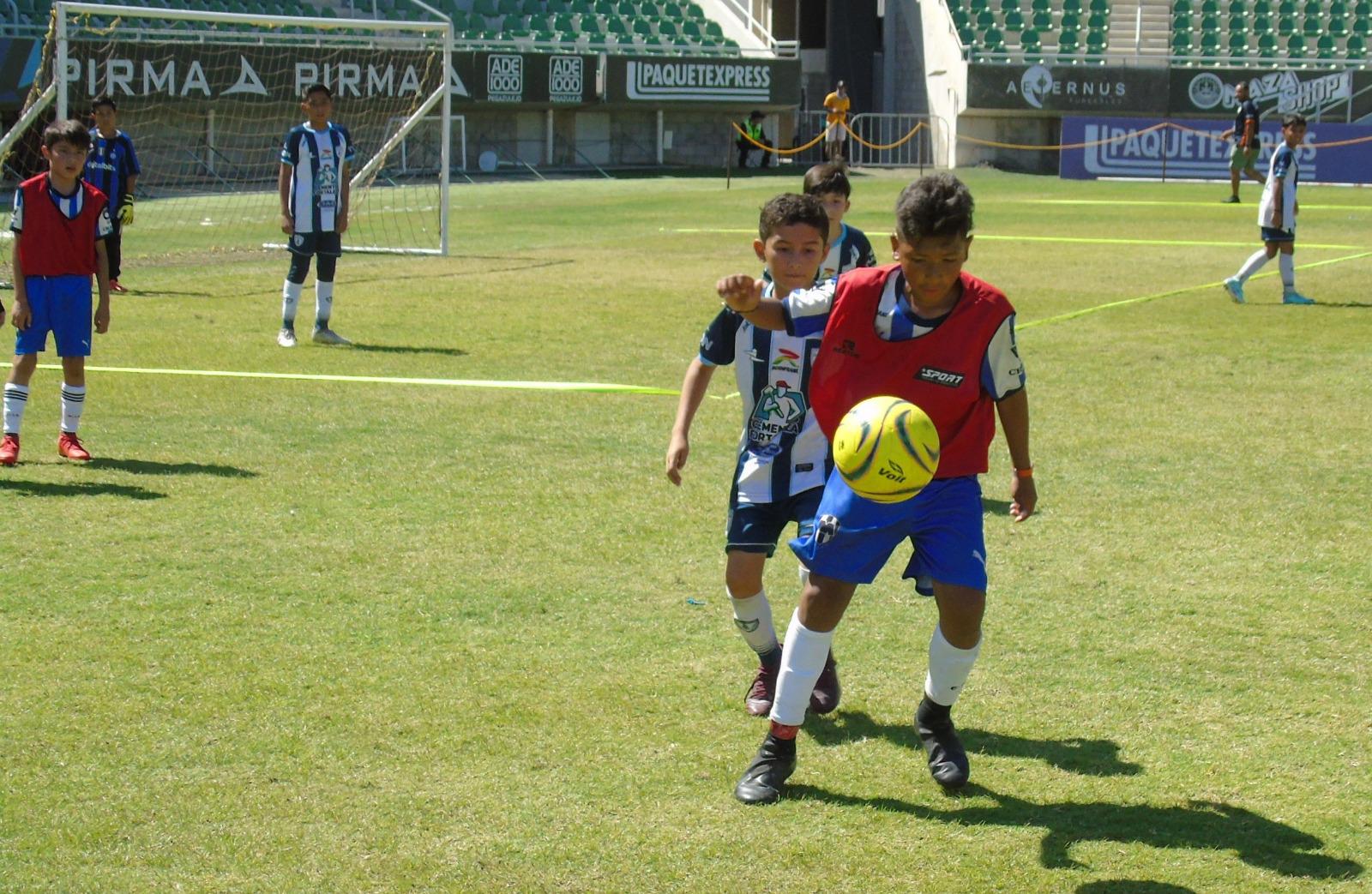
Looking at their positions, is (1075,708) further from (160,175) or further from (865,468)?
(160,175)

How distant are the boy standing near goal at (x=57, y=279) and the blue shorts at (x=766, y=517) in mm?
5457

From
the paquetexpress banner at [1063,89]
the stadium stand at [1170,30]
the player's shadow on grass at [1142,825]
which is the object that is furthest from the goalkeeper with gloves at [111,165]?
the stadium stand at [1170,30]

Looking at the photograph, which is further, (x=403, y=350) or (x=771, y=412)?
(x=403, y=350)

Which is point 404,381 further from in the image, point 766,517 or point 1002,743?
point 1002,743

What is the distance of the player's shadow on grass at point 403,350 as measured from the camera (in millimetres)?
13711

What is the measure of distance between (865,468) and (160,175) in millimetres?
28935

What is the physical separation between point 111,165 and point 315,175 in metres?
4.42

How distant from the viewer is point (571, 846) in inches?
179

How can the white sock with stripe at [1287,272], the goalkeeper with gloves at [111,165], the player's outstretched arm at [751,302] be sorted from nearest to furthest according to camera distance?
the player's outstretched arm at [751,302], the white sock with stripe at [1287,272], the goalkeeper with gloves at [111,165]

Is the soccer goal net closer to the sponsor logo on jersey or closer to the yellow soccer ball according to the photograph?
the sponsor logo on jersey

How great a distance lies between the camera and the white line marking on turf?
12016mm

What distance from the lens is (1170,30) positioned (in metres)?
44.0

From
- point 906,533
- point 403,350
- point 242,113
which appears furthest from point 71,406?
point 242,113

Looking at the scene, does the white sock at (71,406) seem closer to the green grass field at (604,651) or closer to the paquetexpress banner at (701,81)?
the green grass field at (604,651)
